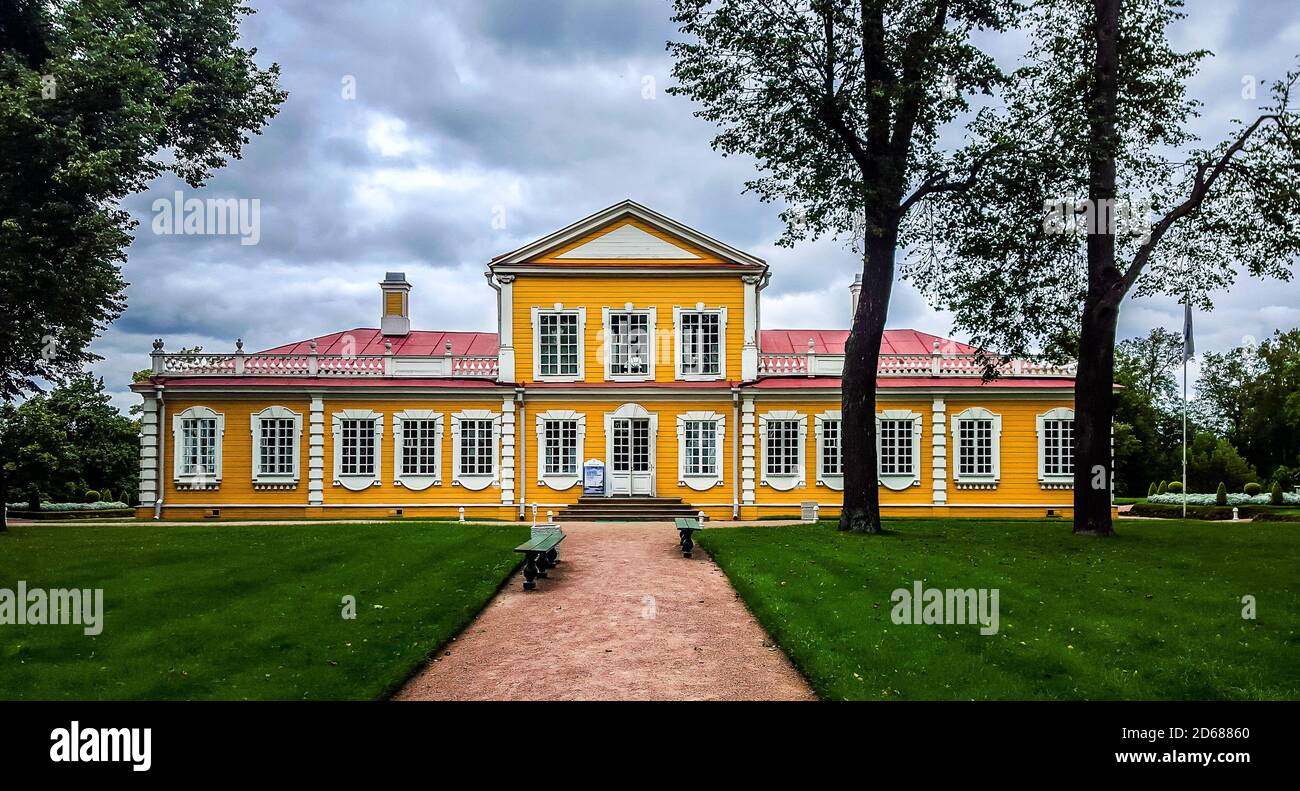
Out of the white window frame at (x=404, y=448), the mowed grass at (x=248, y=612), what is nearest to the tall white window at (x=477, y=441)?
the white window frame at (x=404, y=448)

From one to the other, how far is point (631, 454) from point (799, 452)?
5.75 metres

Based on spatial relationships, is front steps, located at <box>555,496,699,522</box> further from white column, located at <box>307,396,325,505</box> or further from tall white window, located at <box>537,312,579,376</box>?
white column, located at <box>307,396,325,505</box>

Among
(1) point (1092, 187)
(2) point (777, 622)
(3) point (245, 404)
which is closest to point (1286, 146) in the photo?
(1) point (1092, 187)

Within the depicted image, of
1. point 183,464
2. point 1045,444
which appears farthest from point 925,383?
point 183,464

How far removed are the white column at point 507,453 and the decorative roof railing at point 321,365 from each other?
1.61m

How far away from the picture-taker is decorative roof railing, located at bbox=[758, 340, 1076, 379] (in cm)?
2411

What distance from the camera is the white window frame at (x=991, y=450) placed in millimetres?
23734

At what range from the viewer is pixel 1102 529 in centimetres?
1488

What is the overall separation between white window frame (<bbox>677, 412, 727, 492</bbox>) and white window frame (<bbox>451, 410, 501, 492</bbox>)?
621cm

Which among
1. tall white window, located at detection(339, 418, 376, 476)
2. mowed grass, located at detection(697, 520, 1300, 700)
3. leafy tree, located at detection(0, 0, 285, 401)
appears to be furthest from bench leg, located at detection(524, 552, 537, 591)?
tall white window, located at detection(339, 418, 376, 476)

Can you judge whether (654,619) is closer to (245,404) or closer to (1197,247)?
(1197,247)

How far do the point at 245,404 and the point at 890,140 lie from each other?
21558 millimetres

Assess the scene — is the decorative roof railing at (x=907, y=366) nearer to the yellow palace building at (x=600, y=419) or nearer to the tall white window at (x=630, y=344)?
the yellow palace building at (x=600, y=419)
